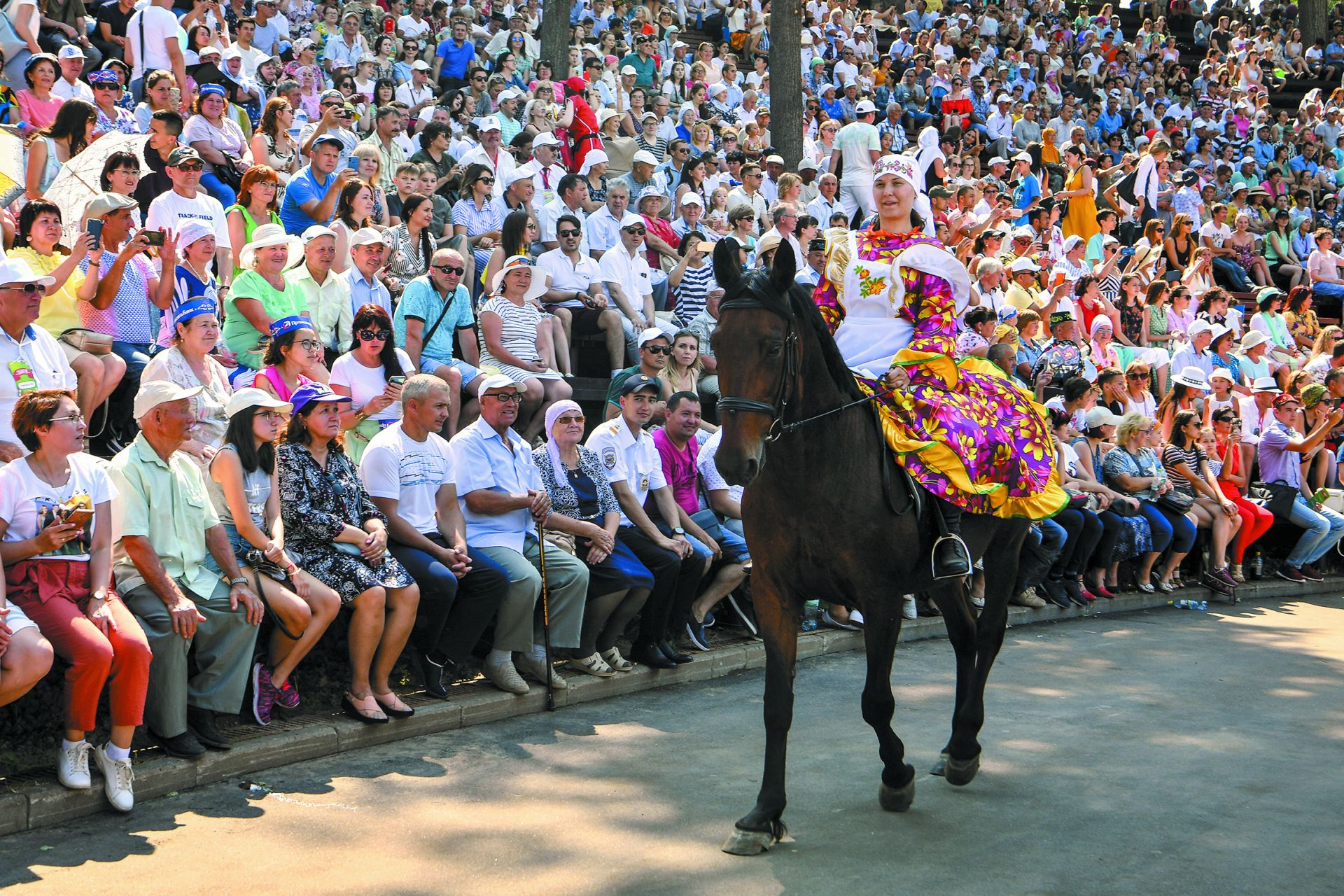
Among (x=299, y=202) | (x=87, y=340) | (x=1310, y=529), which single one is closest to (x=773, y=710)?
(x=87, y=340)

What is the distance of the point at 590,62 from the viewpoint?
62.3 ft

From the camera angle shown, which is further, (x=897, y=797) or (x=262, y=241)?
(x=262, y=241)

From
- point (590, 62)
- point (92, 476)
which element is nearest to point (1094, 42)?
point (590, 62)

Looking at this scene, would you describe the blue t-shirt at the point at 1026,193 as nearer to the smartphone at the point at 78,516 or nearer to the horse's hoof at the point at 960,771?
the horse's hoof at the point at 960,771

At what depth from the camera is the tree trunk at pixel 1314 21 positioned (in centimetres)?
3541

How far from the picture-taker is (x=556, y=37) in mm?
19812

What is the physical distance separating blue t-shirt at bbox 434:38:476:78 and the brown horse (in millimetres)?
13659

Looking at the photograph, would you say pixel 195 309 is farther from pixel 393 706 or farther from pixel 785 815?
pixel 785 815

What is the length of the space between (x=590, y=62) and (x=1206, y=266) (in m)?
10.2

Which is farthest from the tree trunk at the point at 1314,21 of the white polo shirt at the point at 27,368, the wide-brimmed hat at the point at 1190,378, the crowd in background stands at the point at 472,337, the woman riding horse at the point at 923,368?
the white polo shirt at the point at 27,368

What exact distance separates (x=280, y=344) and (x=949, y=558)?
172 inches

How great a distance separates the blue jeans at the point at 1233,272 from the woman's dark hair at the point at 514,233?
1501 centimetres

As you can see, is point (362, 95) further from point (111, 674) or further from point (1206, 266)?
point (1206, 266)

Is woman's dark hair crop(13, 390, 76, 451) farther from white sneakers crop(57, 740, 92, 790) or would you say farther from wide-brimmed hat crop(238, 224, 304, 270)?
wide-brimmed hat crop(238, 224, 304, 270)
